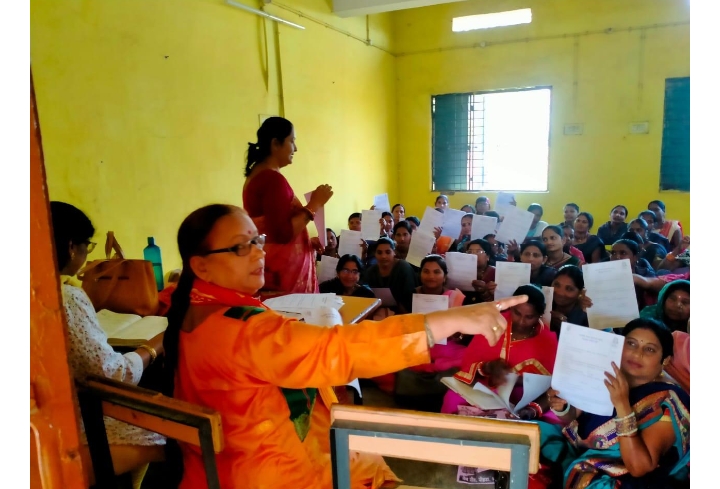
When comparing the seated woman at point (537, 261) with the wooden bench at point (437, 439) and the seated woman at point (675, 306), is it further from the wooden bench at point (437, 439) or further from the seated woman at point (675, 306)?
the wooden bench at point (437, 439)

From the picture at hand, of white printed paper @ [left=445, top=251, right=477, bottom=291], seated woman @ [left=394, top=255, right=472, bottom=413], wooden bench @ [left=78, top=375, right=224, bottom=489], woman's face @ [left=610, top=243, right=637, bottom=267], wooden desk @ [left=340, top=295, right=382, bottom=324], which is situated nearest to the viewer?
wooden bench @ [left=78, top=375, right=224, bottom=489]

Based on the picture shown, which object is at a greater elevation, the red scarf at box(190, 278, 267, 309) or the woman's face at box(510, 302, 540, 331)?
the red scarf at box(190, 278, 267, 309)

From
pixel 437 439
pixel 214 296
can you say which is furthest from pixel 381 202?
pixel 437 439

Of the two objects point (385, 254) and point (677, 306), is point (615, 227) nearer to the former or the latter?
point (385, 254)

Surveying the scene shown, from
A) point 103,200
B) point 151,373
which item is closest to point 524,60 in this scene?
point 103,200

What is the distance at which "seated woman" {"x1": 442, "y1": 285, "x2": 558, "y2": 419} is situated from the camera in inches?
96.0

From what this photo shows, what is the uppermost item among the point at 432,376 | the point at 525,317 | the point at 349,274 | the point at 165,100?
the point at 165,100

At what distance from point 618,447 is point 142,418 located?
1.52m

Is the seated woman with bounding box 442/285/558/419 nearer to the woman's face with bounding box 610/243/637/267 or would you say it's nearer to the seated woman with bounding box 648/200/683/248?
the woman's face with bounding box 610/243/637/267

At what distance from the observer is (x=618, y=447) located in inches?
66.9

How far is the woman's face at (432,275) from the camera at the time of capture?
10.6 feet

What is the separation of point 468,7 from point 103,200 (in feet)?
20.4

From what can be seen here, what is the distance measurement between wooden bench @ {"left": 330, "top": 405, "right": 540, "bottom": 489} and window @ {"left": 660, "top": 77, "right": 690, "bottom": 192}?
701 cm

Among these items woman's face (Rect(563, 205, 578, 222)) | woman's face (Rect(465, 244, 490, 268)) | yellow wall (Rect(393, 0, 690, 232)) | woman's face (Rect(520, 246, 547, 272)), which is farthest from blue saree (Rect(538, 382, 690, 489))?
yellow wall (Rect(393, 0, 690, 232))
